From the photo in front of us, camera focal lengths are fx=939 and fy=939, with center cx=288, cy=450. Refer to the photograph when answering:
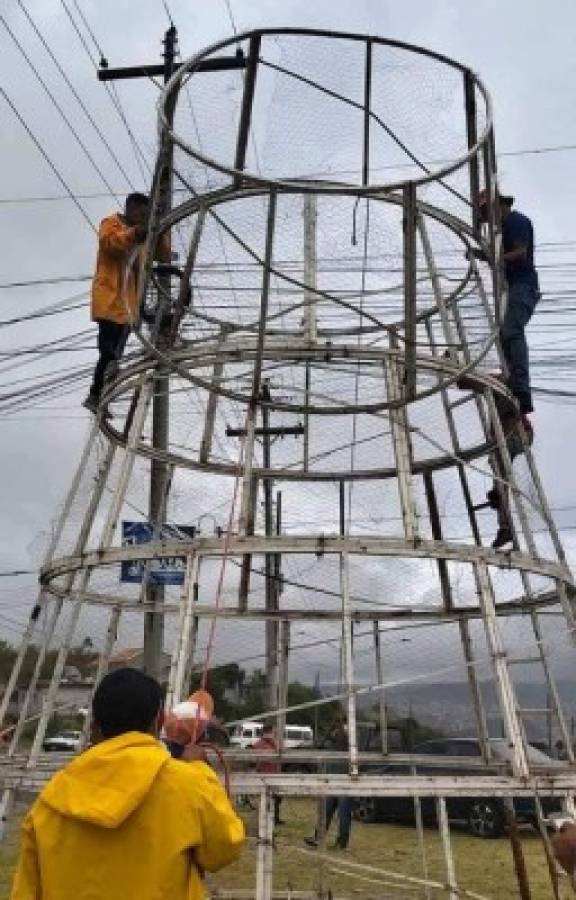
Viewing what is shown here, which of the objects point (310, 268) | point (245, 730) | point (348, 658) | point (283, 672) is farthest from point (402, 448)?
point (245, 730)

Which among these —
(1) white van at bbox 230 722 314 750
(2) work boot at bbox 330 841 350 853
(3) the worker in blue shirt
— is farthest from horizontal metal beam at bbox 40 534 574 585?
(2) work boot at bbox 330 841 350 853

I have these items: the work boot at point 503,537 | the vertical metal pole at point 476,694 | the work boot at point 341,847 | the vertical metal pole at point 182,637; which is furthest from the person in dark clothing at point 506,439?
the work boot at point 341,847

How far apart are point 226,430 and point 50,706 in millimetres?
3641

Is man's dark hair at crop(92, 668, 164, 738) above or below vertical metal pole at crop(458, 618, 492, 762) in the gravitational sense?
below

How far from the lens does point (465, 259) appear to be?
7.73 m

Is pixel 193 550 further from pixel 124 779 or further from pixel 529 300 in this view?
pixel 529 300

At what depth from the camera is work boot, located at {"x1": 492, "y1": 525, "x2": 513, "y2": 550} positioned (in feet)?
25.9

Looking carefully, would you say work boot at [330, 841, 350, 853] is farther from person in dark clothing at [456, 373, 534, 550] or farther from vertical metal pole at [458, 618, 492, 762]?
person in dark clothing at [456, 373, 534, 550]

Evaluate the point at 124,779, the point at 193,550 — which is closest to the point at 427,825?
the point at 193,550

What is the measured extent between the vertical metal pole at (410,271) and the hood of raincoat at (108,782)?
4109 mm

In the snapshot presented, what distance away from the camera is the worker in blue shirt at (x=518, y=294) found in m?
8.02

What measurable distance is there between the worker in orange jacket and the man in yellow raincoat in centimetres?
507

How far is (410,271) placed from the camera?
634 centimetres

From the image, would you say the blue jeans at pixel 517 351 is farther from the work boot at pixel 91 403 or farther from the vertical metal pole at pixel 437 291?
the work boot at pixel 91 403
